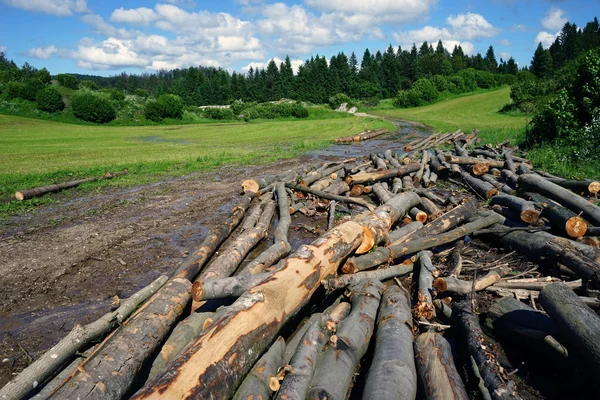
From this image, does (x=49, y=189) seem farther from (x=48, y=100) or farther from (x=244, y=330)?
(x=48, y=100)

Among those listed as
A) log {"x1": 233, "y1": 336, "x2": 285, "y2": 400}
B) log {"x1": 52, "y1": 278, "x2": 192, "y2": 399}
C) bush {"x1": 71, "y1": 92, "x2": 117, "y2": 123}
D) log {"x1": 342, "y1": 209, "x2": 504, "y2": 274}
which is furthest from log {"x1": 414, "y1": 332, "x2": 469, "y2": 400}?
bush {"x1": 71, "y1": 92, "x2": 117, "y2": 123}

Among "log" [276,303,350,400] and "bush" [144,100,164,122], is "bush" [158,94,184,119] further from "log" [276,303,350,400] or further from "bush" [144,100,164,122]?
"log" [276,303,350,400]

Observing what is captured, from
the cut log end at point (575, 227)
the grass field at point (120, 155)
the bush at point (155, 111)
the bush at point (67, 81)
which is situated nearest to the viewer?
the cut log end at point (575, 227)

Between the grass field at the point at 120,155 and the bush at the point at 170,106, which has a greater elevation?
the bush at the point at 170,106

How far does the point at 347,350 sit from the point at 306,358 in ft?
1.66

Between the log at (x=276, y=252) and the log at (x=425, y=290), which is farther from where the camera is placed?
the log at (x=276, y=252)

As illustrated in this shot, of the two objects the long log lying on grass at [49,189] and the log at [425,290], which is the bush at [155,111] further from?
the log at [425,290]

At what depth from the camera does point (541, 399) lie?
3.95 m

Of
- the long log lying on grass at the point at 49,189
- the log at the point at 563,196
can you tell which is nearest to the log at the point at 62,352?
the log at the point at 563,196

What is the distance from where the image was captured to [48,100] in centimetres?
4881

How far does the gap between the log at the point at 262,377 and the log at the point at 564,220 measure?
5849 mm

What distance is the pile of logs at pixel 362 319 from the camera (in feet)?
11.7

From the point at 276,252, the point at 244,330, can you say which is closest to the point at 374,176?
the point at 276,252

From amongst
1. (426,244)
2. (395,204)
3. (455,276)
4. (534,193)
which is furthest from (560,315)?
(534,193)
